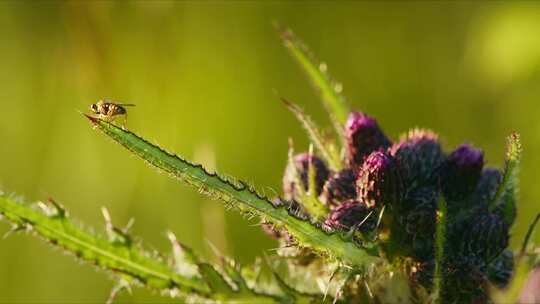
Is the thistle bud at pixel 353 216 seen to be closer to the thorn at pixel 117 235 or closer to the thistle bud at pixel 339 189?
the thistle bud at pixel 339 189

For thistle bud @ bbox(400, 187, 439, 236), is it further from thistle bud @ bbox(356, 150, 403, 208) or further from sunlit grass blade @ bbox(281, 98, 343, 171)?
sunlit grass blade @ bbox(281, 98, 343, 171)

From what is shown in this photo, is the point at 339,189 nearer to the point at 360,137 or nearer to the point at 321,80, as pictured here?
the point at 360,137

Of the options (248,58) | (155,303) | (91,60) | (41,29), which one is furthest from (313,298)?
(41,29)

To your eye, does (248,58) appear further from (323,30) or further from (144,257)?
(144,257)

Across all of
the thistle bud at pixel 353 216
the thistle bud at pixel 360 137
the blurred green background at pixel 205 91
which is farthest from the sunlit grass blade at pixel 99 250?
the blurred green background at pixel 205 91

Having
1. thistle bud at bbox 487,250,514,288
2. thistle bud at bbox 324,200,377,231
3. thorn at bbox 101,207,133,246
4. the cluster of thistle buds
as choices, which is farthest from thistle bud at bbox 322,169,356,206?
thorn at bbox 101,207,133,246
